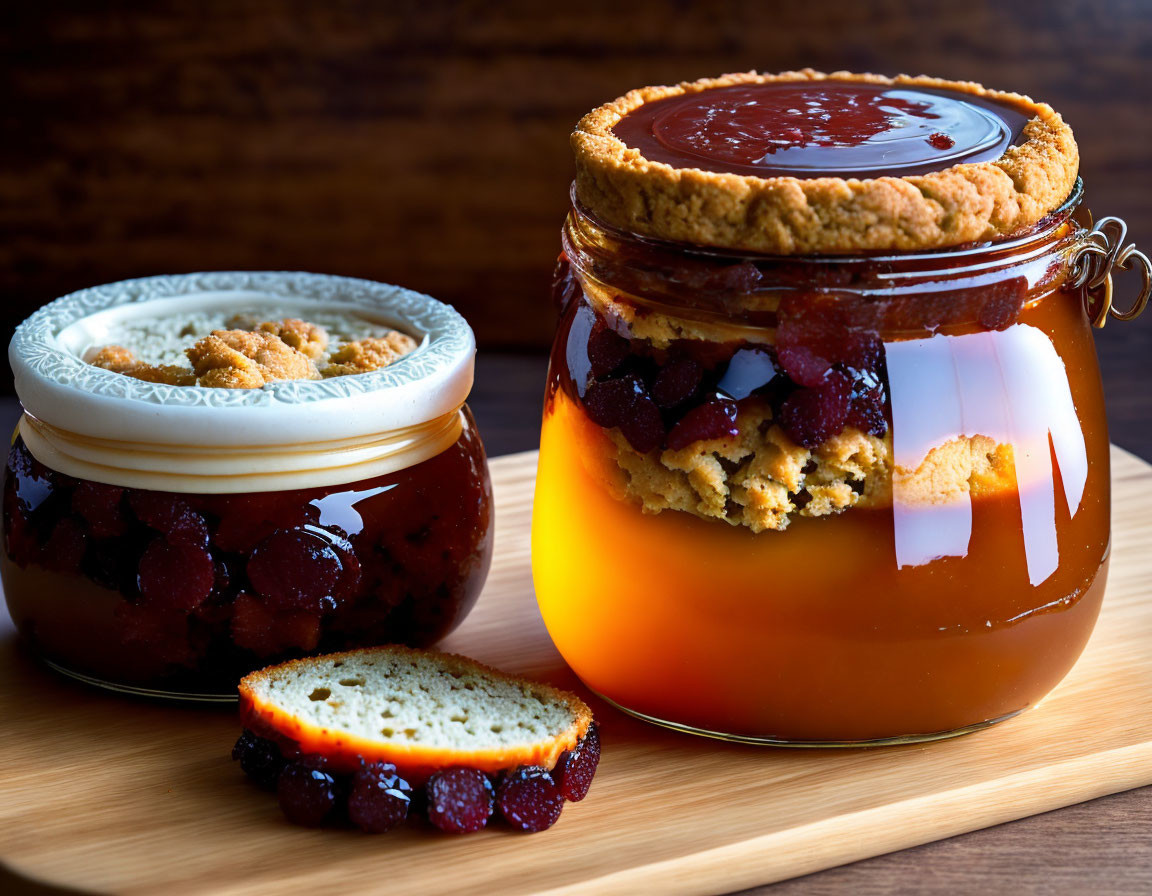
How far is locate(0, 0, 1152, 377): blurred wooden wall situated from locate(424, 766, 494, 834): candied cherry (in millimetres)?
1525

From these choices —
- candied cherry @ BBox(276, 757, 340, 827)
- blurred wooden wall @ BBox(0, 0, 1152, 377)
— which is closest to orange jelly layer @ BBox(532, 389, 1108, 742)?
candied cherry @ BBox(276, 757, 340, 827)

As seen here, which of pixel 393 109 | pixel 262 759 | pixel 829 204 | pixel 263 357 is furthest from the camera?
pixel 393 109

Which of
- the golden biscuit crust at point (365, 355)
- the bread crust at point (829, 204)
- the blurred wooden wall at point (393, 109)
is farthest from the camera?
the blurred wooden wall at point (393, 109)

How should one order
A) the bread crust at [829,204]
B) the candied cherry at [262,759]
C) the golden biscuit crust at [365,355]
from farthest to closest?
1. the golden biscuit crust at [365,355]
2. the candied cherry at [262,759]
3. the bread crust at [829,204]

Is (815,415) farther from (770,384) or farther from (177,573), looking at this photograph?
(177,573)

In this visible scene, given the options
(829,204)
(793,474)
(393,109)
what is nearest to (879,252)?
(829,204)

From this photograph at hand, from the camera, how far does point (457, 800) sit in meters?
0.97

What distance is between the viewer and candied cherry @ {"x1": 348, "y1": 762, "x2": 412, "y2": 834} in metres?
0.97

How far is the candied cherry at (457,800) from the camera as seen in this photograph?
97 centimetres

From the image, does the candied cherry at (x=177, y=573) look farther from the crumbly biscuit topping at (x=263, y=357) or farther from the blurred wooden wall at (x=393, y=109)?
the blurred wooden wall at (x=393, y=109)

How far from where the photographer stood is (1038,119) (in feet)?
3.60

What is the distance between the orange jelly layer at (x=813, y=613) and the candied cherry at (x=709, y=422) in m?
0.07

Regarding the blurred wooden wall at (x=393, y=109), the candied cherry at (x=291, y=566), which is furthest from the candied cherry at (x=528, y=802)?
the blurred wooden wall at (x=393, y=109)

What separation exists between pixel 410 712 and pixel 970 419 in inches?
17.3
